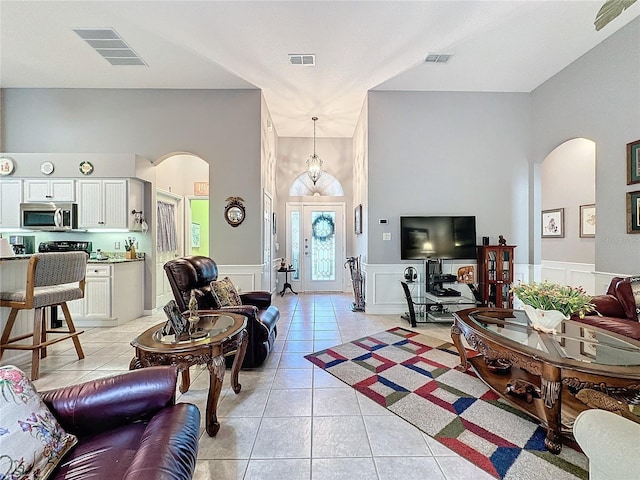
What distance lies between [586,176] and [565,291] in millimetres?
4441

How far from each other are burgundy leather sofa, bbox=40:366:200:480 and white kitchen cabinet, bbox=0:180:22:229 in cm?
463

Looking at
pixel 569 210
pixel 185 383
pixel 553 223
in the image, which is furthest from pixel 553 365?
pixel 553 223

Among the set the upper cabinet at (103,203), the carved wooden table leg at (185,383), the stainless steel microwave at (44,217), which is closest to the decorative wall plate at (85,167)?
the upper cabinet at (103,203)

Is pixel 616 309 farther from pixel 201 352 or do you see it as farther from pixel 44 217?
pixel 44 217

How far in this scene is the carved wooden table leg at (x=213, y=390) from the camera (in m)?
1.77

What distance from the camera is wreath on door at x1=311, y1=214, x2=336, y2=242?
6.91 meters

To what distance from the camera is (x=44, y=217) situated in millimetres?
4172

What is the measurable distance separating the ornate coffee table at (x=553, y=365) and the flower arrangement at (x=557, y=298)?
0.22 m

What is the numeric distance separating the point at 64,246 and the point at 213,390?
4354mm

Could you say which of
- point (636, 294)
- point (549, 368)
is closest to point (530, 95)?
point (636, 294)

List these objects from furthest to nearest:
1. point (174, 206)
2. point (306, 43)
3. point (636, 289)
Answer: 1. point (174, 206)
2. point (306, 43)
3. point (636, 289)

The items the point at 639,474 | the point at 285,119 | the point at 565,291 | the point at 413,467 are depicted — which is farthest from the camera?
the point at 285,119

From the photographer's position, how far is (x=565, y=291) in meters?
2.04

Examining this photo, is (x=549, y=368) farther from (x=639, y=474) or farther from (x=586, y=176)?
(x=586, y=176)
